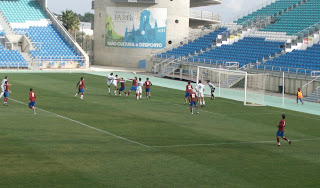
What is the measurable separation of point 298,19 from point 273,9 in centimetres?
770

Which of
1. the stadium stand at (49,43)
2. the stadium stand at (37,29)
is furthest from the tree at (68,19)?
the stadium stand at (49,43)

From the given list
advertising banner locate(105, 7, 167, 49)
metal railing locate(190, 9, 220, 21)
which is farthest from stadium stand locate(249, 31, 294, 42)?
metal railing locate(190, 9, 220, 21)

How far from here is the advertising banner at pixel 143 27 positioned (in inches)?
2697

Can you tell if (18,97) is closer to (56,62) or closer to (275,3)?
(56,62)

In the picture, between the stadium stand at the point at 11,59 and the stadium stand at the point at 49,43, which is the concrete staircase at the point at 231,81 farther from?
the stadium stand at the point at 11,59

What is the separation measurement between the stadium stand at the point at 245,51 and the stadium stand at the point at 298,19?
2.79 m

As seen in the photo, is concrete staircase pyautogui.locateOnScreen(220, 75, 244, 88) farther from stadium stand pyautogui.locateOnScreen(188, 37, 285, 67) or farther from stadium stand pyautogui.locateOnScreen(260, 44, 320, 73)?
stadium stand pyautogui.locateOnScreen(188, 37, 285, 67)

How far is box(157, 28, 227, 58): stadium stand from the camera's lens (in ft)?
212

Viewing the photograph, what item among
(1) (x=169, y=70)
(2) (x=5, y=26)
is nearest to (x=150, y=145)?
(1) (x=169, y=70)

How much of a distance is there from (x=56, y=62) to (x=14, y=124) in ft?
133

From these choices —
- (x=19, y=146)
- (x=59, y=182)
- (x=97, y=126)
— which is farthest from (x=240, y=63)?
(x=59, y=182)

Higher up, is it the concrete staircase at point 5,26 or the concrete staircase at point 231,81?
the concrete staircase at point 5,26

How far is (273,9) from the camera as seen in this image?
6825cm

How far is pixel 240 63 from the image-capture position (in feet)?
178
